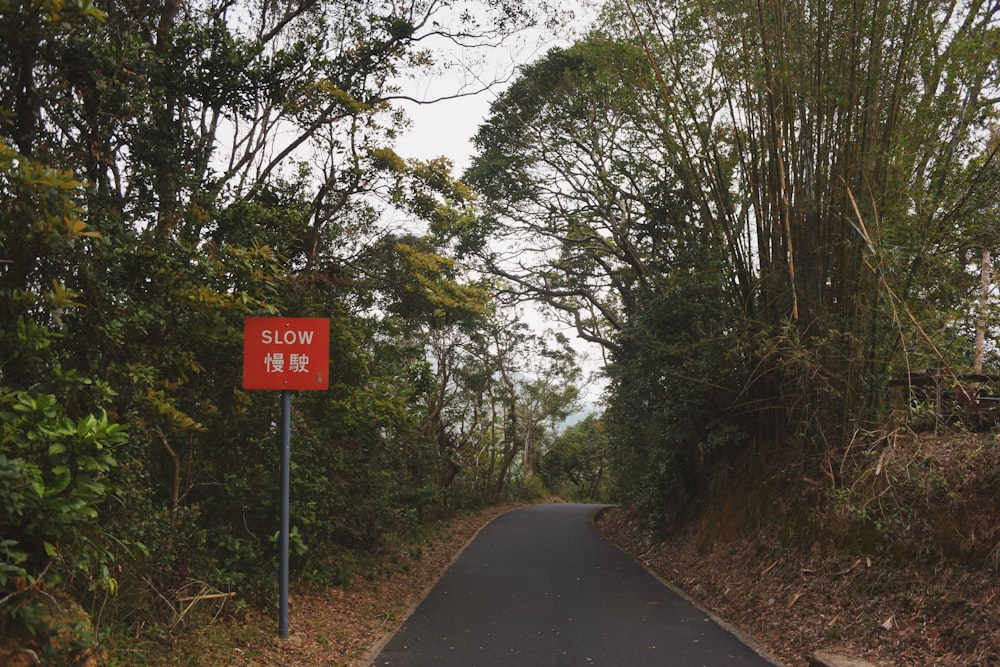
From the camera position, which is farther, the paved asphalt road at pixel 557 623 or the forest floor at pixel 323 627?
the paved asphalt road at pixel 557 623

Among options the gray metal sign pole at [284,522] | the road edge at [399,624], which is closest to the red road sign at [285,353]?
the gray metal sign pole at [284,522]

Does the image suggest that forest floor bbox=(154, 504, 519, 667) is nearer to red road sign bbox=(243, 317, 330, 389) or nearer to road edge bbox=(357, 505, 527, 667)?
road edge bbox=(357, 505, 527, 667)

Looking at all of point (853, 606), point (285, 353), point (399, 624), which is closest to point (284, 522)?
point (285, 353)

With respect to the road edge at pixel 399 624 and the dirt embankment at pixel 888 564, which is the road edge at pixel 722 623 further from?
the road edge at pixel 399 624

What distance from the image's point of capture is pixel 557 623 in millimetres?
7574

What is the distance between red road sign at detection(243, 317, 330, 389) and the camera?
6191 mm

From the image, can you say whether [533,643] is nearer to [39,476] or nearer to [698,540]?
[39,476]

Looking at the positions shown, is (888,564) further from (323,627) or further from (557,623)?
(323,627)

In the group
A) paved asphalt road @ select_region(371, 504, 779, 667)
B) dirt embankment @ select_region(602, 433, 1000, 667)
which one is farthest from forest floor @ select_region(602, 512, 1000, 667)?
paved asphalt road @ select_region(371, 504, 779, 667)

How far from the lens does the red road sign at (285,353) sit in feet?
20.3

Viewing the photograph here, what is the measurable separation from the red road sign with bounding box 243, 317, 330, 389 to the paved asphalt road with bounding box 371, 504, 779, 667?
2445 mm

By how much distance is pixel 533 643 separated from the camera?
670 cm

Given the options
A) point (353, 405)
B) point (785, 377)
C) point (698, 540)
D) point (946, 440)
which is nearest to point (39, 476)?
point (353, 405)

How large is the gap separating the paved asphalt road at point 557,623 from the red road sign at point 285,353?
2445 millimetres
